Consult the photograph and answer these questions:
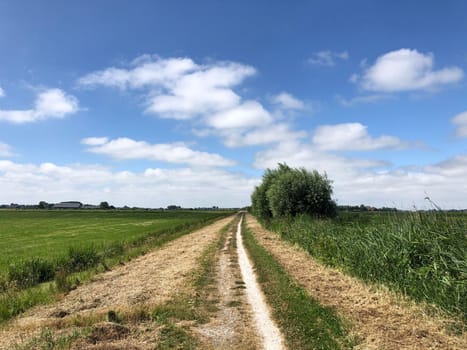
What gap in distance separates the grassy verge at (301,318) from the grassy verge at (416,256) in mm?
2442

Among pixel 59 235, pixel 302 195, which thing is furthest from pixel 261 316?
pixel 59 235

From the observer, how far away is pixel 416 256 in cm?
1013

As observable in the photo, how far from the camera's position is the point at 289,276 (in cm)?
1396

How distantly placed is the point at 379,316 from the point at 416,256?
8.34 feet

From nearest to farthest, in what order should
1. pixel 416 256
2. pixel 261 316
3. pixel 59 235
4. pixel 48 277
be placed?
1. pixel 261 316
2. pixel 416 256
3. pixel 48 277
4. pixel 59 235

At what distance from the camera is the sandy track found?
8820mm

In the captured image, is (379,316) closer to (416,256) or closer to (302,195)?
(416,256)

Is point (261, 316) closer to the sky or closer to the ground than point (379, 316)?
closer to the ground

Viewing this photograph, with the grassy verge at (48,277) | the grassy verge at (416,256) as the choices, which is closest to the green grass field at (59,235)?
the grassy verge at (48,277)

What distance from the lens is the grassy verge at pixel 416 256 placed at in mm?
8086

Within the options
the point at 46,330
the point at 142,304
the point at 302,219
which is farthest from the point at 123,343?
the point at 302,219

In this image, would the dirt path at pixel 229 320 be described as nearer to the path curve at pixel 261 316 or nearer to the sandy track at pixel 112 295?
the path curve at pixel 261 316

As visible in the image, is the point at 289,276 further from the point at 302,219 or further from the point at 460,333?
the point at 302,219

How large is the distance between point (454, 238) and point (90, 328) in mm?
9314
